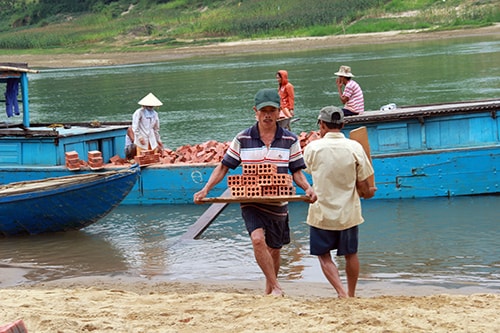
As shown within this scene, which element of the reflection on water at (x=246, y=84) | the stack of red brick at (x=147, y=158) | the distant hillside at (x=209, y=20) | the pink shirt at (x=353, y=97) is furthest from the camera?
the distant hillside at (x=209, y=20)

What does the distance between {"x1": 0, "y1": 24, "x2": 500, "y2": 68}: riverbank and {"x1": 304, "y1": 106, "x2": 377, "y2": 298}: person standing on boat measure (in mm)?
41850

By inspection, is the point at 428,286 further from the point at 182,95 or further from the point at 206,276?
the point at 182,95

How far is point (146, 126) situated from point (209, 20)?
50163 mm

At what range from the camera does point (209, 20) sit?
205 feet

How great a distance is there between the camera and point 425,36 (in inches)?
1895

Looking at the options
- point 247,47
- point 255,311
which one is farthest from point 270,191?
point 247,47

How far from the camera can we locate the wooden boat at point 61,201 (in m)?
11.1

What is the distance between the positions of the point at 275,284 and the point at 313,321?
1.03 m

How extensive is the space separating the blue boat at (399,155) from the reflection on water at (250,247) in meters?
0.23

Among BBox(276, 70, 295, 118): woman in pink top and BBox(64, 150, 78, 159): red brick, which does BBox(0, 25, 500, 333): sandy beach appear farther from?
BBox(276, 70, 295, 118): woman in pink top

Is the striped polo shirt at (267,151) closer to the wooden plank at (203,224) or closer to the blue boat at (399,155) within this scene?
the wooden plank at (203,224)

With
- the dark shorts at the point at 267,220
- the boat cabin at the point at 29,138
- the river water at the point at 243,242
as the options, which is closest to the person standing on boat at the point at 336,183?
the dark shorts at the point at 267,220

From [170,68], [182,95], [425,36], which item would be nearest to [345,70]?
[182,95]

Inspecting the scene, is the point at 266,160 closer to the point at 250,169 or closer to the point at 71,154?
the point at 250,169
